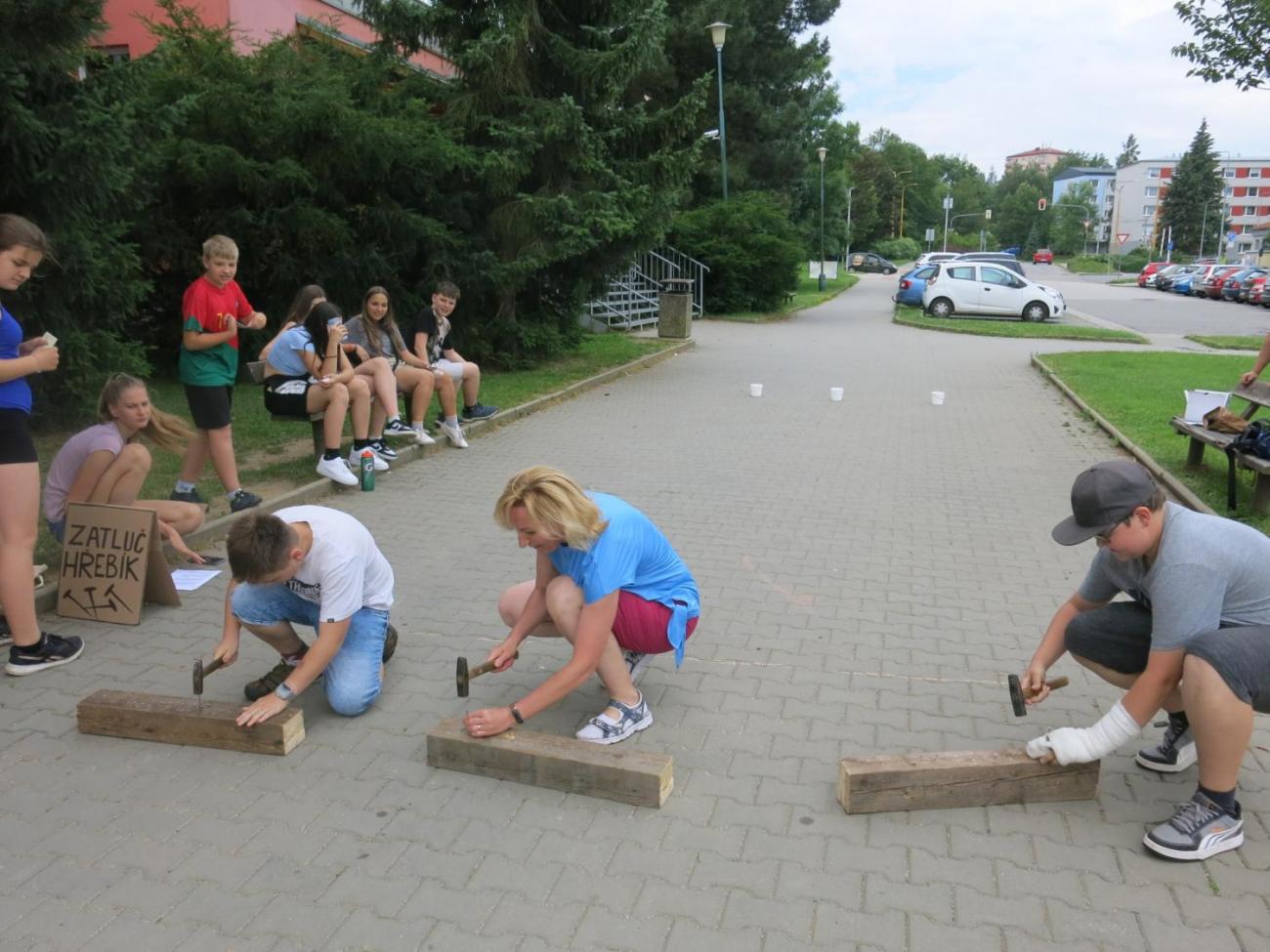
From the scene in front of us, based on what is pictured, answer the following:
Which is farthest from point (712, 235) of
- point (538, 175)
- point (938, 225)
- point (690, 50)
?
point (938, 225)

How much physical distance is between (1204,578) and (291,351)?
626 cm

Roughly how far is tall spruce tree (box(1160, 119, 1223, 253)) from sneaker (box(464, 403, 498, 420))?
320 feet

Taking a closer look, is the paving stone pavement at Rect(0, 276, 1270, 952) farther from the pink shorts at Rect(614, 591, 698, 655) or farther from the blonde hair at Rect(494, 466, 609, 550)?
the blonde hair at Rect(494, 466, 609, 550)

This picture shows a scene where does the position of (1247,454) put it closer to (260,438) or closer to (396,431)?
(396,431)

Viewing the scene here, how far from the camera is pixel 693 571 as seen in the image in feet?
18.5

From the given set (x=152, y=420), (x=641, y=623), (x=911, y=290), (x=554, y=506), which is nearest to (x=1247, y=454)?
(x=641, y=623)

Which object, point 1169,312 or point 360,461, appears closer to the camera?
point 360,461

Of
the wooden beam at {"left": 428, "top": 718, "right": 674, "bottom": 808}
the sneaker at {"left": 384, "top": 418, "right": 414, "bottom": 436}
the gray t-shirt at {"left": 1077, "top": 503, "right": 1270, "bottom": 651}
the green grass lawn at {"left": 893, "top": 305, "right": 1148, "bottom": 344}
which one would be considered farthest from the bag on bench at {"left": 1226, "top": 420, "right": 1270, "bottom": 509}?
the green grass lawn at {"left": 893, "top": 305, "right": 1148, "bottom": 344}

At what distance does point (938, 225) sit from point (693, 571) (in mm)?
135830

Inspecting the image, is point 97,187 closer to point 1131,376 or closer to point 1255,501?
point 1255,501

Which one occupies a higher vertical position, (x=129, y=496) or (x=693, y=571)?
(x=129, y=496)

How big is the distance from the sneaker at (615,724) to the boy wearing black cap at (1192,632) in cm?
145

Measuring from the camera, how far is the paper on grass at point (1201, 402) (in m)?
7.61

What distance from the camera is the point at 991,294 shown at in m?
24.9
